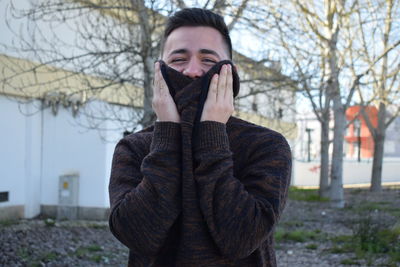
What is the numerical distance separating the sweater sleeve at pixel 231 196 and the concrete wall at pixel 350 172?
2531 cm

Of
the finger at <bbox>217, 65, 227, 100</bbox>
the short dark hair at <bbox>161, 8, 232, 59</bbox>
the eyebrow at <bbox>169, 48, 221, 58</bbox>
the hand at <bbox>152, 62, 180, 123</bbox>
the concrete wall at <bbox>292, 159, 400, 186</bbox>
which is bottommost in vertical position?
the concrete wall at <bbox>292, 159, 400, 186</bbox>

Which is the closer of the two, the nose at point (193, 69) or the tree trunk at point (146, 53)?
the nose at point (193, 69)

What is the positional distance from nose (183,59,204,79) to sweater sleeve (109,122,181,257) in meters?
0.19

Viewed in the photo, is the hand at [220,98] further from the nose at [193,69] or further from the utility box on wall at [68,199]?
the utility box on wall at [68,199]

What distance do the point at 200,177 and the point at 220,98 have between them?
0.84ft

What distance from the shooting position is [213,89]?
4.66 ft

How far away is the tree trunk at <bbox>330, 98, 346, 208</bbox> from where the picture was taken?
13398 mm

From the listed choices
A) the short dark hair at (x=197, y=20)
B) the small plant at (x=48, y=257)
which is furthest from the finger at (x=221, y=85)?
the small plant at (x=48, y=257)

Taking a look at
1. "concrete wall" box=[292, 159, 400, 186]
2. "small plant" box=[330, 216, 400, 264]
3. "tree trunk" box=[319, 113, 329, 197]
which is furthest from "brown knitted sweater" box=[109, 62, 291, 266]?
"concrete wall" box=[292, 159, 400, 186]

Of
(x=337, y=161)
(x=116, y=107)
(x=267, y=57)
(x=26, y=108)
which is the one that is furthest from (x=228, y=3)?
(x=337, y=161)

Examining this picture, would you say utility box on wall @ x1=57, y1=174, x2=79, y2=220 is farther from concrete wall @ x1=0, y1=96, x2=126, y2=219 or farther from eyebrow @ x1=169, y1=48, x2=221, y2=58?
eyebrow @ x1=169, y1=48, x2=221, y2=58

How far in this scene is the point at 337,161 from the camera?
13562mm

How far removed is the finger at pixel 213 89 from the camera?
1408 millimetres

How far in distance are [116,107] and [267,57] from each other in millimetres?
3373
